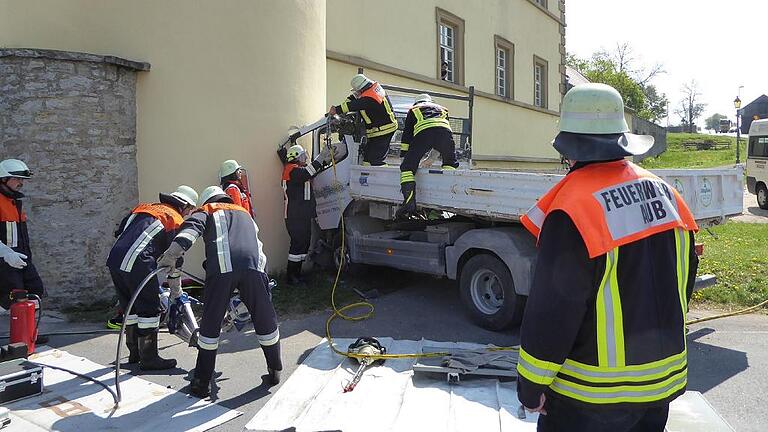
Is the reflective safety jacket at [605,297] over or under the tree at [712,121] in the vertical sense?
under

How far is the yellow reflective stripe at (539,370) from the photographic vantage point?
6.67ft

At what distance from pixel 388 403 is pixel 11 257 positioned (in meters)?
3.98

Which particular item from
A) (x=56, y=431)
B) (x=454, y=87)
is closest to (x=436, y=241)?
(x=56, y=431)

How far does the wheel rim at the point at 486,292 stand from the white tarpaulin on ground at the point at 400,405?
1.42 metres

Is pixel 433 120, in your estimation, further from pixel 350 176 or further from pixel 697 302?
pixel 697 302

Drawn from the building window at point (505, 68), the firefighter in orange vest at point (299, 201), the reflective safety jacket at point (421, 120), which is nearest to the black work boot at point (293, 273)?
the firefighter in orange vest at point (299, 201)

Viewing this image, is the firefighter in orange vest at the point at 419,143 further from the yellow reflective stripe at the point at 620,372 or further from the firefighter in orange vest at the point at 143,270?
the yellow reflective stripe at the point at 620,372

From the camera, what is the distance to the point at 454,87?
50.5 ft

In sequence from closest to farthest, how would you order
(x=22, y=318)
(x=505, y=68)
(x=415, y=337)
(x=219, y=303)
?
(x=219, y=303) < (x=22, y=318) < (x=415, y=337) < (x=505, y=68)

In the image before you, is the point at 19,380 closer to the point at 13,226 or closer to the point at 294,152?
the point at 13,226

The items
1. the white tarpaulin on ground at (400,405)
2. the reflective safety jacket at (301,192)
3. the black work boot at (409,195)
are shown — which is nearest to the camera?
the white tarpaulin on ground at (400,405)

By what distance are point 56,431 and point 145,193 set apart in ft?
13.5

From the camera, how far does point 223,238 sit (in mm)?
4625

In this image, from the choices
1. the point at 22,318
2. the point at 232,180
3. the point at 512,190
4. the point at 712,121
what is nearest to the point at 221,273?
the point at 22,318
